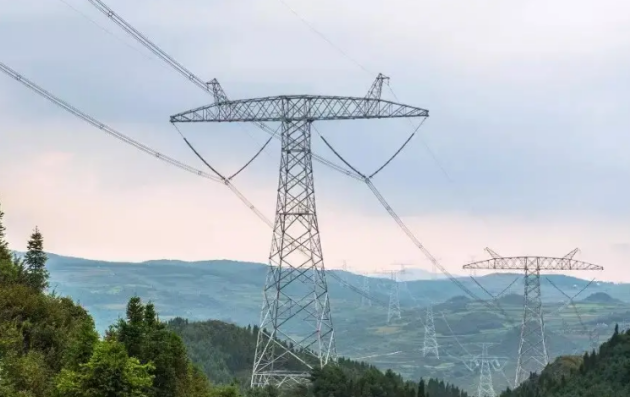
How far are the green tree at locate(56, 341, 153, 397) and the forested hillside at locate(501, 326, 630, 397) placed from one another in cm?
7622

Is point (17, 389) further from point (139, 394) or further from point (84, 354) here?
point (139, 394)

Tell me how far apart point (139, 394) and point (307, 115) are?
1323 inches

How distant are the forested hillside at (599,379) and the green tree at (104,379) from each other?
250 ft

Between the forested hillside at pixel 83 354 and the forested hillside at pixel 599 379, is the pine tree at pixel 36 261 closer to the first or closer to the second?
the forested hillside at pixel 83 354

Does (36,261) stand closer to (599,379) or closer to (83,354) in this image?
(83,354)

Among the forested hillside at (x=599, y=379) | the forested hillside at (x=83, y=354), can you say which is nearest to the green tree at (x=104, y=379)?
the forested hillside at (x=83, y=354)

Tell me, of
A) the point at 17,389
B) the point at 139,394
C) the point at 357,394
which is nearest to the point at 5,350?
the point at 17,389

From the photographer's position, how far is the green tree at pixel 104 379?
4306 centimetres

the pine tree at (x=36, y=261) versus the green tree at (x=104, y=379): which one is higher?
the pine tree at (x=36, y=261)

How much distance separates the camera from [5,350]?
5203 cm

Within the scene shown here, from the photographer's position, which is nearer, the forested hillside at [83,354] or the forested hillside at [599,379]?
the forested hillside at [83,354]

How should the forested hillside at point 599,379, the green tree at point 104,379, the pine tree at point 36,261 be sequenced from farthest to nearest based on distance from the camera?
1. the forested hillside at point 599,379
2. the pine tree at point 36,261
3. the green tree at point 104,379

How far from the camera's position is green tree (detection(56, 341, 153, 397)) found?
43.1 metres

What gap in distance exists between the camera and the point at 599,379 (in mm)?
115062
